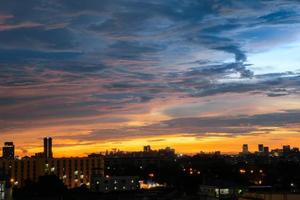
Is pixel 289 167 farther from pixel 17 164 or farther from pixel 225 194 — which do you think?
pixel 17 164

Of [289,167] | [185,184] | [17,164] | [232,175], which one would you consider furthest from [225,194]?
[17,164]

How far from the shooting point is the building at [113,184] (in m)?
75.7

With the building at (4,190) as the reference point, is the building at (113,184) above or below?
below

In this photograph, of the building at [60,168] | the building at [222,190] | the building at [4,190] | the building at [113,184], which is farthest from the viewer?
the building at [60,168]

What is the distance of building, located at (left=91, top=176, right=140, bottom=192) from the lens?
75.7m

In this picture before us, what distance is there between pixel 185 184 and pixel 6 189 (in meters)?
40.5

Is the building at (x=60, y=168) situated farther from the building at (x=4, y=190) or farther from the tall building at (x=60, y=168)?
the building at (x=4, y=190)

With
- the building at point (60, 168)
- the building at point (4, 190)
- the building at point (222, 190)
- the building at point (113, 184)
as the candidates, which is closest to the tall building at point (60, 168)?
the building at point (60, 168)

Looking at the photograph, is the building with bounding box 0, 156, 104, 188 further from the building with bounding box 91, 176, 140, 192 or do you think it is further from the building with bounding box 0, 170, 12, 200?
the building with bounding box 0, 170, 12, 200

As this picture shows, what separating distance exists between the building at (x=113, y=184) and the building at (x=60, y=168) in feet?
53.9

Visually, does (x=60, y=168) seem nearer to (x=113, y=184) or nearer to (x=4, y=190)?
(x=113, y=184)

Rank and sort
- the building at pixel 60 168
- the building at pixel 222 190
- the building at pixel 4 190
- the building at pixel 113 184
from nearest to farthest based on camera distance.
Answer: the building at pixel 4 190 < the building at pixel 222 190 < the building at pixel 113 184 < the building at pixel 60 168

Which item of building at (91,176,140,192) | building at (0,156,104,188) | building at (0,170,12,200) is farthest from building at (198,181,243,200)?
building at (0,156,104,188)

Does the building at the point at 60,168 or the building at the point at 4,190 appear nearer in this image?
the building at the point at 4,190
